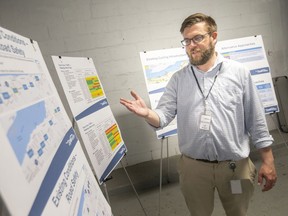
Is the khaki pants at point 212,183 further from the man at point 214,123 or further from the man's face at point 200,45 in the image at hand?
the man's face at point 200,45

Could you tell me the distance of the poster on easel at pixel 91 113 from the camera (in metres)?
1.35

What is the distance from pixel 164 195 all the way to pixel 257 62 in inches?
69.4

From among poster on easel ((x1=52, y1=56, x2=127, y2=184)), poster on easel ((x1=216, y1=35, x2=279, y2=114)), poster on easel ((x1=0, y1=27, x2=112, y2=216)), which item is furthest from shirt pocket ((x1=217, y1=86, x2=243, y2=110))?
poster on easel ((x1=216, y1=35, x2=279, y2=114))

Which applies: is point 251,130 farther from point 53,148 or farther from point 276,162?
point 276,162

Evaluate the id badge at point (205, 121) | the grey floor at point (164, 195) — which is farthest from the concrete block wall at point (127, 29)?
the id badge at point (205, 121)

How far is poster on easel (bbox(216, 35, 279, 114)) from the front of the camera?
8.43 ft

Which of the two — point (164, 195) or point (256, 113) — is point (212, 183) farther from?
point (164, 195)

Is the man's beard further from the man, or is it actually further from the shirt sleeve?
the shirt sleeve

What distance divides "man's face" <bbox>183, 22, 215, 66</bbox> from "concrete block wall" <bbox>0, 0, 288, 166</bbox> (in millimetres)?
1415

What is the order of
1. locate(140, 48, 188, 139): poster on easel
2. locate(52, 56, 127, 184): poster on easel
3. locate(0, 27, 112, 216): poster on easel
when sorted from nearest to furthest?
1. locate(0, 27, 112, 216): poster on easel
2. locate(52, 56, 127, 184): poster on easel
3. locate(140, 48, 188, 139): poster on easel

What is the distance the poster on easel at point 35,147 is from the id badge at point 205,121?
735 mm

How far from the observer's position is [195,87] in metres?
1.47

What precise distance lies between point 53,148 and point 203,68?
1.09 meters

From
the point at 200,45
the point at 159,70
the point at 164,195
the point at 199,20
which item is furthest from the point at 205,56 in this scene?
the point at 164,195
